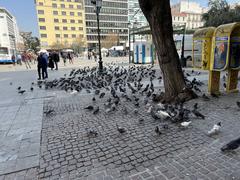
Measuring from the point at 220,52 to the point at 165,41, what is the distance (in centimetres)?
211

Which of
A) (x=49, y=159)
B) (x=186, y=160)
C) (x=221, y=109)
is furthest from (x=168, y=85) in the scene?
(x=49, y=159)

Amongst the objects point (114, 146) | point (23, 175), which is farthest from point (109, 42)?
point (23, 175)

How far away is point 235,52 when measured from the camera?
584cm

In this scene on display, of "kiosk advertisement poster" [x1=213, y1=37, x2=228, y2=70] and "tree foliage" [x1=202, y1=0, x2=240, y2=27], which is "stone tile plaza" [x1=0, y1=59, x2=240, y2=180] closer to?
"kiosk advertisement poster" [x1=213, y1=37, x2=228, y2=70]

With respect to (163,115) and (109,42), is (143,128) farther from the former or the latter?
(109,42)

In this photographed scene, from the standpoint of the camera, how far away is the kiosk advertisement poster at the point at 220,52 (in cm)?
562

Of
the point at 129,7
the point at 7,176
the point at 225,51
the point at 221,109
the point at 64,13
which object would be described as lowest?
the point at 7,176

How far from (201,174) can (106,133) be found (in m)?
2.03

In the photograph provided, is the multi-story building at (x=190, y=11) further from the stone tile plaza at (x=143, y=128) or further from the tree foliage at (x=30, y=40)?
the stone tile plaza at (x=143, y=128)

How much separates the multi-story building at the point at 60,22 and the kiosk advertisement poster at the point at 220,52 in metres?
78.6

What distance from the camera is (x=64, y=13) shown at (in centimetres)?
8794

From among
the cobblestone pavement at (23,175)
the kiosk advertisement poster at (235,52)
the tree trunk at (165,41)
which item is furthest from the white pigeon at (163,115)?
the kiosk advertisement poster at (235,52)

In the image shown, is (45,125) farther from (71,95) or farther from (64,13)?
(64,13)

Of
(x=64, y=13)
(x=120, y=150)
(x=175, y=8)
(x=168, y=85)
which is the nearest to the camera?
(x=120, y=150)
